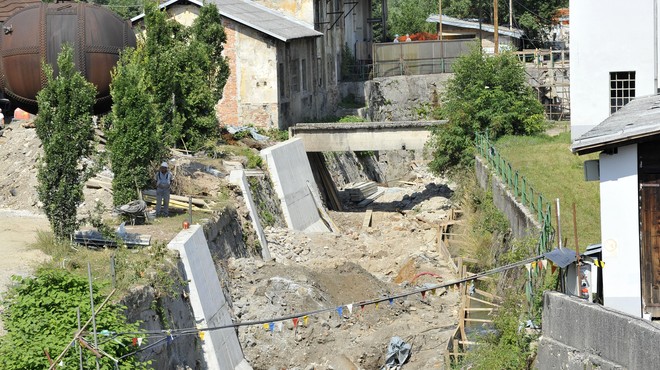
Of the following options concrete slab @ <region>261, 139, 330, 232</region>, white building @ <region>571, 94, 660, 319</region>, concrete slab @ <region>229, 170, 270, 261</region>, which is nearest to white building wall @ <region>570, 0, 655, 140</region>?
concrete slab @ <region>261, 139, 330, 232</region>

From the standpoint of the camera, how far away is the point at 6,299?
1705 centimetres

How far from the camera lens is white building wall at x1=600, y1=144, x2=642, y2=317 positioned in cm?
1738

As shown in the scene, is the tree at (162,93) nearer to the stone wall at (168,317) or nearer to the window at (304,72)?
the stone wall at (168,317)

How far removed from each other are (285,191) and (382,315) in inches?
417

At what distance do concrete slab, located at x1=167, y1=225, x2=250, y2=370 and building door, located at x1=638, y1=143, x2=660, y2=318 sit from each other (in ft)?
26.4

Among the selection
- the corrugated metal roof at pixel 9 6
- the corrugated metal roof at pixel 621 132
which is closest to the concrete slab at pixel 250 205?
the corrugated metal roof at pixel 9 6

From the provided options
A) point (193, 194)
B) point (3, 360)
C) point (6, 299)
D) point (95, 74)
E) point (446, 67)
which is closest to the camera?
point (3, 360)

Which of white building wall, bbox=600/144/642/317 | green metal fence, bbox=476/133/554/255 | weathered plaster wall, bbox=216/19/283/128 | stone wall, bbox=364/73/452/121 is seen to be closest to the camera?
white building wall, bbox=600/144/642/317

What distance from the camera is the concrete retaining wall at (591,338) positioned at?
15125mm

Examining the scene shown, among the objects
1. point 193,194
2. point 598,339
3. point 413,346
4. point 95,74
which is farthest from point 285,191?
point 598,339

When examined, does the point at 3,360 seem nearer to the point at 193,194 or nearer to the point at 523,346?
the point at 523,346

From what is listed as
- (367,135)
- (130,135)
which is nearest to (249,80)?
(367,135)

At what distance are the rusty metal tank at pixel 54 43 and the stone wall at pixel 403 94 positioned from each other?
25.9 meters

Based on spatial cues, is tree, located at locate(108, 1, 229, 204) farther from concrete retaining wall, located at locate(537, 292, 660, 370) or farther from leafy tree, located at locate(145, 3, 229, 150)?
concrete retaining wall, located at locate(537, 292, 660, 370)
